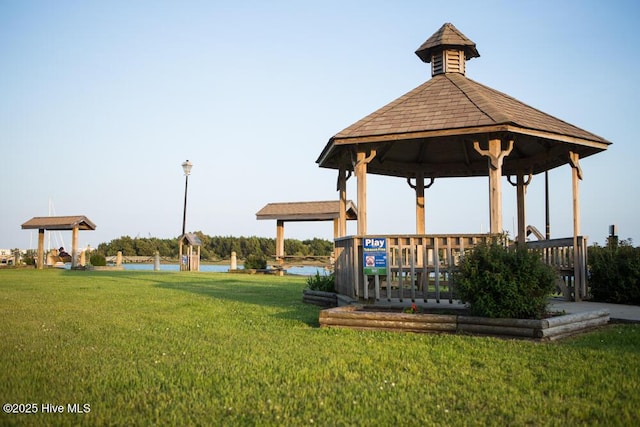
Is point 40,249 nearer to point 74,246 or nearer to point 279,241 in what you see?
point 74,246

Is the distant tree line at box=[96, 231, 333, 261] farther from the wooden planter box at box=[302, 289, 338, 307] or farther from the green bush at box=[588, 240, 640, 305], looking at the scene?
the green bush at box=[588, 240, 640, 305]

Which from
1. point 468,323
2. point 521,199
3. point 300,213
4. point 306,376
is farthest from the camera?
point 300,213

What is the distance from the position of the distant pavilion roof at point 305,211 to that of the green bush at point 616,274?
66.3 feet

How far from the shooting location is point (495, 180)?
1078 cm

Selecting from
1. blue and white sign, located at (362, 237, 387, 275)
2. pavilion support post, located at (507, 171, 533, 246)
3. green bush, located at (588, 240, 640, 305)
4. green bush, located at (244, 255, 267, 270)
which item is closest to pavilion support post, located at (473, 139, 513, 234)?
blue and white sign, located at (362, 237, 387, 275)

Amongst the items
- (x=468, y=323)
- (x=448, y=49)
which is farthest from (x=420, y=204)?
(x=468, y=323)

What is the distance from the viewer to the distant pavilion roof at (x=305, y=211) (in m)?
32.6

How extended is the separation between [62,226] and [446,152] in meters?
31.5

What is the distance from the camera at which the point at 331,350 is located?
7.14m

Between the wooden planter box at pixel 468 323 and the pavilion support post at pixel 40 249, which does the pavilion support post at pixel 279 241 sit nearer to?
the pavilion support post at pixel 40 249

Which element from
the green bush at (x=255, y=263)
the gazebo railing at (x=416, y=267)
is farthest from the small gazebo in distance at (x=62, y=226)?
the gazebo railing at (x=416, y=267)

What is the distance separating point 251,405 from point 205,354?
7.66 feet

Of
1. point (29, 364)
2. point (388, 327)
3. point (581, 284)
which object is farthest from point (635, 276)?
point (29, 364)

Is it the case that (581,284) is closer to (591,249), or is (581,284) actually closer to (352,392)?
(591,249)
